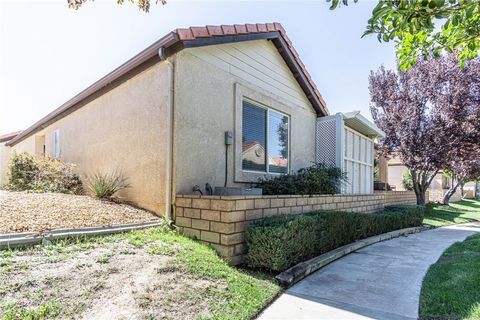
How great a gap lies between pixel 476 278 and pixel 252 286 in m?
3.44

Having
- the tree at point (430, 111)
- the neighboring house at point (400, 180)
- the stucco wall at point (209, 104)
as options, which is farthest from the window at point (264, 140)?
the neighboring house at point (400, 180)

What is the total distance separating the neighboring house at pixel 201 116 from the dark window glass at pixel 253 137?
3 cm

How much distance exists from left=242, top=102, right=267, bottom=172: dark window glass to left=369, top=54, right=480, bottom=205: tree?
11057mm

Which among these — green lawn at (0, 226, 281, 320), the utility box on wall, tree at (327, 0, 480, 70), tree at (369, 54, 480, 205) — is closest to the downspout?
green lawn at (0, 226, 281, 320)

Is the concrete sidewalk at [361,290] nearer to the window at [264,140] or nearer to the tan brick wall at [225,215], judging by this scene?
the tan brick wall at [225,215]

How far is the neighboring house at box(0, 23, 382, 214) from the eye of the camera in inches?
238

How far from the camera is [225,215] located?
4953mm

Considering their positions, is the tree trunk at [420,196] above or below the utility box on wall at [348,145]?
below

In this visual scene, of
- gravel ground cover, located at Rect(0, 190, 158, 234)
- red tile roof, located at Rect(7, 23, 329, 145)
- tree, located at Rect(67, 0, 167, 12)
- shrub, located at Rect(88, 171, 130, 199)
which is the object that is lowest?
gravel ground cover, located at Rect(0, 190, 158, 234)

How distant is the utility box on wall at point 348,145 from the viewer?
1011cm

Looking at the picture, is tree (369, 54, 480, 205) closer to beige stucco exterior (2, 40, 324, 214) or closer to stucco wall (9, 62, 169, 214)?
beige stucco exterior (2, 40, 324, 214)

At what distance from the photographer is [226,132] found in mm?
7004

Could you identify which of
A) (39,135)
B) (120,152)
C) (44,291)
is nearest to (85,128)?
(120,152)

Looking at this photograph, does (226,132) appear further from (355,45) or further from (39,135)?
(39,135)
